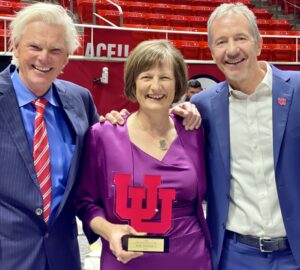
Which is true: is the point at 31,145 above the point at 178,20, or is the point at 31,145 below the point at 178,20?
below

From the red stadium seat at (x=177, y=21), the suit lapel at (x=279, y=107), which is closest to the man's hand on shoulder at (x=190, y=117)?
the suit lapel at (x=279, y=107)

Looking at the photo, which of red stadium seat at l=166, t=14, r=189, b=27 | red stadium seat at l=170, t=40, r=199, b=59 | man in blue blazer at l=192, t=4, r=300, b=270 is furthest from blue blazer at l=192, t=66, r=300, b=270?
red stadium seat at l=166, t=14, r=189, b=27

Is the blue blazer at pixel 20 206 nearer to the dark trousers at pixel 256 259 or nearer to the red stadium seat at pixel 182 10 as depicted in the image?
the dark trousers at pixel 256 259

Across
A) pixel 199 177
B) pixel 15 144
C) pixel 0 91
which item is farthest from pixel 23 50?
pixel 199 177

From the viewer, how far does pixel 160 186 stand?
5.36ft

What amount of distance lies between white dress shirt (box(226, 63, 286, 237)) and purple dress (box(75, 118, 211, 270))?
0.41 feet

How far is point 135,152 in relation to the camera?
66.7 inches

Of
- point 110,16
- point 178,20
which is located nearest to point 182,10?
point 178,20

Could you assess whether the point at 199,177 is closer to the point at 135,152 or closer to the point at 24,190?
the point at 135,152

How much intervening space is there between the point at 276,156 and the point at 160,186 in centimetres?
41

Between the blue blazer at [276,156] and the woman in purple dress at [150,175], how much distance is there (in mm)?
53

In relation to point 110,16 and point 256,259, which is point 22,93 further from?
point 110,16

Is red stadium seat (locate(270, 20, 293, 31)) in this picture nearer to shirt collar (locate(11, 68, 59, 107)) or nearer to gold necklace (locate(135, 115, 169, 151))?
gold necklace (locate(135, 115, 169, 151))

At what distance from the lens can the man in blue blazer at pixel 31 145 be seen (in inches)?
61.8
